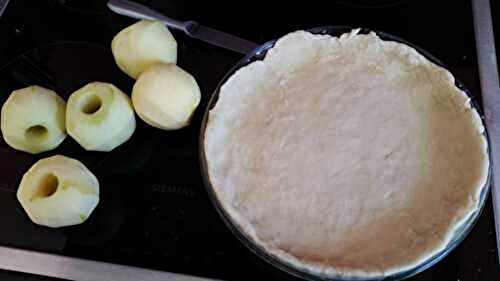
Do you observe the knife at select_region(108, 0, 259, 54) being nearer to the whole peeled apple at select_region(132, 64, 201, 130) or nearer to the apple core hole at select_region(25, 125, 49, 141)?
the whole peeled apple at select_region(132, 64, 201, 130)

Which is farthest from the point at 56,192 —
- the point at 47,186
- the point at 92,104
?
the point at 92,104

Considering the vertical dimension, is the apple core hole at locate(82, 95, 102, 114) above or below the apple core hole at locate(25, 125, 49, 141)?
above

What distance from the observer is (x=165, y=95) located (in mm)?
748

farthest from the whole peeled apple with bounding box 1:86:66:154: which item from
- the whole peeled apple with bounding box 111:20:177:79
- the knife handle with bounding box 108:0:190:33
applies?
the knife handle with bounding box 108:0:190:33

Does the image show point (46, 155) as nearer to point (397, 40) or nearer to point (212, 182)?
point (212, 182)

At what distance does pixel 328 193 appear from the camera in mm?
710

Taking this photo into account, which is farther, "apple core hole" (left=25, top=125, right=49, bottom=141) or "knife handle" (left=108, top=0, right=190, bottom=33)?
"knife handle" (left=108, top=0, right=190, bottom=33)

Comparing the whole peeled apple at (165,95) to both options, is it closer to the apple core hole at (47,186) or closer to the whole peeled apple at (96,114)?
the whole peeled apple at (96,114)

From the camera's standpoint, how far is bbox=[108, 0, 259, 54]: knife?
90cm

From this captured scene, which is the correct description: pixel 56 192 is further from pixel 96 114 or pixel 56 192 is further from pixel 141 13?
pixel 141 13

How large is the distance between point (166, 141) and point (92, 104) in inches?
5.0

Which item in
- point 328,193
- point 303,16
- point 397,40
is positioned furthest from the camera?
point 303,16

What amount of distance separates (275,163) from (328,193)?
0.08 meters

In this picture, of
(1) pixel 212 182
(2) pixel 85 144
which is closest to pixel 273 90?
(1) pixel 212 182
